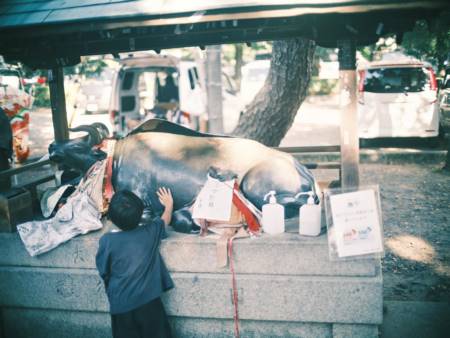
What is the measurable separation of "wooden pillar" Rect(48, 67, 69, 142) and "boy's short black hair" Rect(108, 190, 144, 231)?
227cm

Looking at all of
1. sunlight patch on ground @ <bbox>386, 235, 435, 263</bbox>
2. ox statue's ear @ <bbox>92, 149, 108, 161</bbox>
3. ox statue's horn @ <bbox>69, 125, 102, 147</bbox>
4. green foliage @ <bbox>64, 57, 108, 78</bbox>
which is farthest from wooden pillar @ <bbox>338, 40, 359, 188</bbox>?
green foliage @ <bbox>64, 57, 108, 78</bbox>

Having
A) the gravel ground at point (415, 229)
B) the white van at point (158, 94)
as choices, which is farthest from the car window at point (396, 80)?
the white van at point (158, 94)

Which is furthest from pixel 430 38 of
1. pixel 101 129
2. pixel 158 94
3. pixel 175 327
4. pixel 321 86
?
pixel 321 86

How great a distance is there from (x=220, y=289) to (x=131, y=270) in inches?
31.3

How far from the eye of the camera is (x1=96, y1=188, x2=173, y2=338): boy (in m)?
3.16

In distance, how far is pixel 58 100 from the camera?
5047mm

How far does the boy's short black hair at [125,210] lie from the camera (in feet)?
10.2

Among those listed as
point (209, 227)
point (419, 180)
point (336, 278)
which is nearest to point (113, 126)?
point (419, 180)

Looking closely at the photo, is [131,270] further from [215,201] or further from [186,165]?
[186,165]

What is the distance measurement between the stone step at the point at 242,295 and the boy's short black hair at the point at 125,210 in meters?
0.75

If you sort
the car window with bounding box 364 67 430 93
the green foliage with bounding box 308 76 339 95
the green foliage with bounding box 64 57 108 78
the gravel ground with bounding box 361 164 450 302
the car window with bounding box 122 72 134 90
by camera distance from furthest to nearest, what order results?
1. the green foliage with bounding box 308 76 339 95
2. the green foliage with bounding box 64 57 108 78
3. the car window with bounding box 122 72 134 90
4. the car window with bounding box 364 67 430 93
5. the gravel ground with bounding box 361 164 450 302

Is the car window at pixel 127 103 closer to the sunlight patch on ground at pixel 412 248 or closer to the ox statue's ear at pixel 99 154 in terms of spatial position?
the ox statue's ear at pixel 99 154

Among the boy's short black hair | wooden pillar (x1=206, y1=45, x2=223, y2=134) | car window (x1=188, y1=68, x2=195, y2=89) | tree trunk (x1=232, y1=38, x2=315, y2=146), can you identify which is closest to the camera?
the boy's short black hair

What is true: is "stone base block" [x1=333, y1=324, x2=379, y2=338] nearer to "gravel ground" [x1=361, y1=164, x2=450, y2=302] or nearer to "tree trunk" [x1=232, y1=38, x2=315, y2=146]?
"gravel ground" [x1=361, y1=164, x2=450, y2=302]
